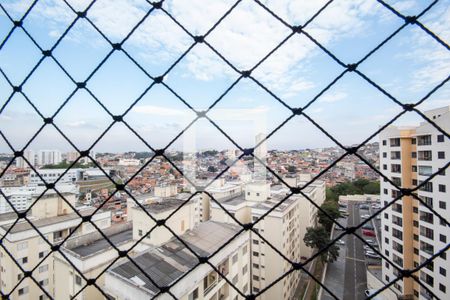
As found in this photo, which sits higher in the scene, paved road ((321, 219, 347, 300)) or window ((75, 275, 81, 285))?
window ((75, 275, 81, 285))

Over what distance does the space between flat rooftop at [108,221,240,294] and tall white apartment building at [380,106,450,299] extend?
3.74 meters

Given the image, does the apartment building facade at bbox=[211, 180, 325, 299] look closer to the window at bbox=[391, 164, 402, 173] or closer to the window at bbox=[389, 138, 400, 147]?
the window at bbox=[391, 164, 402, 173]

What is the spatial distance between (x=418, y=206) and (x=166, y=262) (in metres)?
5.03

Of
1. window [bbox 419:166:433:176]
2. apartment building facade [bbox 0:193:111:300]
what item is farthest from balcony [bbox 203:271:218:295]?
window [bbox 419:166:433:176]

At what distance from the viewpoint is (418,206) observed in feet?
16.6

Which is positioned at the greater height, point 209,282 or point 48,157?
point 48,157

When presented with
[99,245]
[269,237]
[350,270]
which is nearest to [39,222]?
[99,245]

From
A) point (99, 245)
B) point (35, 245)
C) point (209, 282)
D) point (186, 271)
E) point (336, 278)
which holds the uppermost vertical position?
point (186, 271)

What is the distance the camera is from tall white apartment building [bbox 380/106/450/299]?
4332 millimetres

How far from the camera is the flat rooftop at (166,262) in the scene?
256cm

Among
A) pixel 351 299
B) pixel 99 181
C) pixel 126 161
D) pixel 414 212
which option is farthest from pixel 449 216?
pixel 99 181

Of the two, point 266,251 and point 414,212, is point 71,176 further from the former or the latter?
point 414,212

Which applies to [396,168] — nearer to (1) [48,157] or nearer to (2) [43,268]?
(2) [43,268]

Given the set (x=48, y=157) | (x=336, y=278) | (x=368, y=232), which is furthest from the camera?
(x=48, y=157)
